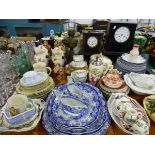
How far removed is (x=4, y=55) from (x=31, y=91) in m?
0.36

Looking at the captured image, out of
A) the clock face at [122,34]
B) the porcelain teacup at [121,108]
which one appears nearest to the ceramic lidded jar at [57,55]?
the clock face at [122,34]

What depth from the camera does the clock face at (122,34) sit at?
3.87 ft

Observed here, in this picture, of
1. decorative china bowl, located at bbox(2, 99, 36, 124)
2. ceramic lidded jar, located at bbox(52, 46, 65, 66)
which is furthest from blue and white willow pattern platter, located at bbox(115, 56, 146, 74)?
decorative china bowl, located at bbox(2, 99, 36, 124)

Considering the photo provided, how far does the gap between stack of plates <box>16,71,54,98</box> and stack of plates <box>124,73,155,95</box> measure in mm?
406

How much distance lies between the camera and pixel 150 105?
812 millimetres

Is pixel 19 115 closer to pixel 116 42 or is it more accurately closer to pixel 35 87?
pixel 35 87

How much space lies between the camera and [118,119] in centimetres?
74

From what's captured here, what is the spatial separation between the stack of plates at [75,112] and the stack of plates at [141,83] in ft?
0.69

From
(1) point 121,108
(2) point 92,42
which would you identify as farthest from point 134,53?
(1) point 121,108

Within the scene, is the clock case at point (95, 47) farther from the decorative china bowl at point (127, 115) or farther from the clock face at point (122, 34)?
the decorative china bowl at point (127, 115)

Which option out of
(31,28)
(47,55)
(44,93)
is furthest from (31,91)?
(31,28)

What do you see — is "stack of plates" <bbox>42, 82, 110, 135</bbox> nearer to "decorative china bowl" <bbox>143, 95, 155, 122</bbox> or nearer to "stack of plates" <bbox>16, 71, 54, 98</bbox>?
"stack of plates" <bbox>16, 71, 54, 98</bbox>
